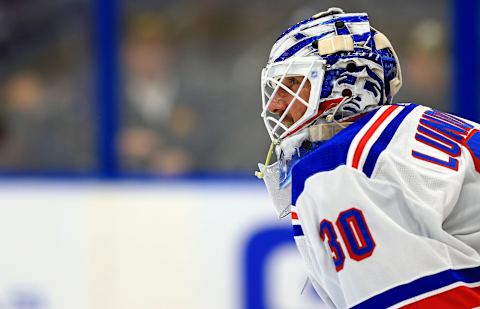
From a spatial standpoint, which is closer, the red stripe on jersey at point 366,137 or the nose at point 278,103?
the red stripe on jersey at point 366,137

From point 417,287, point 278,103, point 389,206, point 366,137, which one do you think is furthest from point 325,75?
point 417,287

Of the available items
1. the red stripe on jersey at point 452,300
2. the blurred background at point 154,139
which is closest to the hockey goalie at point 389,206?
the red stripe on jersey at point 452,300

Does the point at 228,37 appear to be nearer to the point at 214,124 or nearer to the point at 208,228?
the point at 214,124

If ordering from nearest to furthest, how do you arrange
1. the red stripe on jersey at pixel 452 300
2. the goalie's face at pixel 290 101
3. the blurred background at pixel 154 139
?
the red stripe on jersey at pixel 452 300 → the goalie's face at pixel 290 101 → the blurred background at pixel 154 139

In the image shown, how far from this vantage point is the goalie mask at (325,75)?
7.27 ft

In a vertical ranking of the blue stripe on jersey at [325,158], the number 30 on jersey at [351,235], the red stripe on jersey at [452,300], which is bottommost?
the red stripe on jersey at [452,300]

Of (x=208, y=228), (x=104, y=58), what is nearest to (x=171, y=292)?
(x=208, y=228)

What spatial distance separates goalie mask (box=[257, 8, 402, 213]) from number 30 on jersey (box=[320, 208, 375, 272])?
0.88 ft

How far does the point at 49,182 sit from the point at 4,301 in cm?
57

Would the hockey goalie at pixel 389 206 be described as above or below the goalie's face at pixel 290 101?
below

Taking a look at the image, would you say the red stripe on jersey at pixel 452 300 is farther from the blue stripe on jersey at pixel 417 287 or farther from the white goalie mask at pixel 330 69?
the white goalie mask at pixel 330 69

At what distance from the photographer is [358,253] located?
1.99m

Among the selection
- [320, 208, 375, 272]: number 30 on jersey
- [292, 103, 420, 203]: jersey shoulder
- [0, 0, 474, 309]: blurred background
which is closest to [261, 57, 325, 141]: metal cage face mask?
[292, 103, 420, 203]: jersey shoulder

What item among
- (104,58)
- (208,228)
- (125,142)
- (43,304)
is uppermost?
(104,58)
